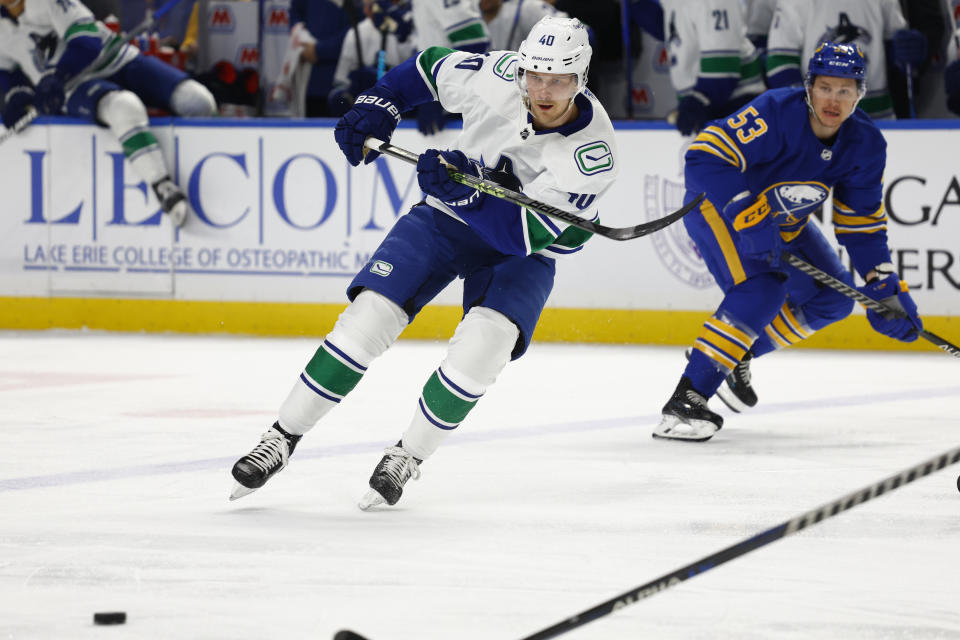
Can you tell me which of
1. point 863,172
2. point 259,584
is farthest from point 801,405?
point 259,584

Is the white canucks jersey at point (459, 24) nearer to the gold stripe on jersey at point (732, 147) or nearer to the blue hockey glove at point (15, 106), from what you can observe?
the blue hockey glove at point (15, 106)

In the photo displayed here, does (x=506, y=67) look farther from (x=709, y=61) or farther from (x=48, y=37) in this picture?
(x=48, y=37)

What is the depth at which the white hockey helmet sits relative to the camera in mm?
2844

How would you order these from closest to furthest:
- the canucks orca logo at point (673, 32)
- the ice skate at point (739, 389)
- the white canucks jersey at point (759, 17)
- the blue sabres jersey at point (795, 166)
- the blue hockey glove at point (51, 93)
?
the blue sabres jersey at point (795, 166)
the ice skate at point (739, 389)
the canucks orca logo at point (673, 32)
the white canucks jersey at point (759, 17)
the blue hockey glove at point (51, 93)

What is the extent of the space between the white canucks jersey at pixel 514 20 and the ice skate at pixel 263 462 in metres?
4.01

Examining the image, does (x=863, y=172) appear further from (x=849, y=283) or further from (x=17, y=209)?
(x=17, y=209)

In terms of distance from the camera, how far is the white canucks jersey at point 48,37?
6.92 metres

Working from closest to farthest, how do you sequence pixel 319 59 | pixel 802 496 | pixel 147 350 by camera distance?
pixel 802 496
pixel 147 350
pixel 319 59

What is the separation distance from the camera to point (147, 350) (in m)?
6.00

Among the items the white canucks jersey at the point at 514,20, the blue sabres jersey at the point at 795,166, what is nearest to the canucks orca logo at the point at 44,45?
the white canucks jersey at the point at 514,20

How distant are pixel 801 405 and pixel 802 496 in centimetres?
162

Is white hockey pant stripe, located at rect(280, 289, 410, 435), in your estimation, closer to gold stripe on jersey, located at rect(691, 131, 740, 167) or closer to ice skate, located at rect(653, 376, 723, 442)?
ice skate, located at rect(653, 376, 723, 442)

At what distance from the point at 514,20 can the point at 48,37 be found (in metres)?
2.39

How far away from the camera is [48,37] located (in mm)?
6996
